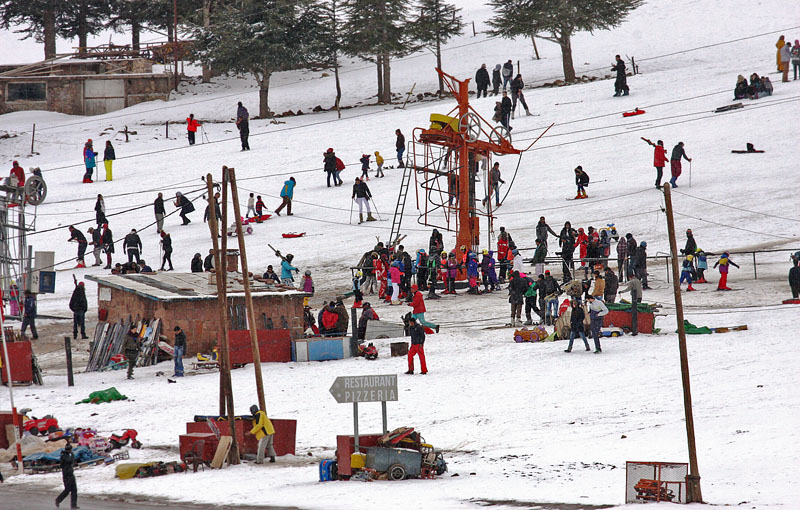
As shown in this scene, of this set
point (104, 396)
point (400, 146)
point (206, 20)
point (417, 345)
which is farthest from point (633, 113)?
point (104, 396)

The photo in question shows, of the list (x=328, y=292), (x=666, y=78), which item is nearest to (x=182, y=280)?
(x=328, y=292)

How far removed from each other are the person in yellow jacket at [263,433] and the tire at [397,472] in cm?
226

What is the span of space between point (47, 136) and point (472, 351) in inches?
1432

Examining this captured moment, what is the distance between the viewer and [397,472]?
42.3ft

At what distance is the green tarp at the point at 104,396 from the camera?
17938 mm

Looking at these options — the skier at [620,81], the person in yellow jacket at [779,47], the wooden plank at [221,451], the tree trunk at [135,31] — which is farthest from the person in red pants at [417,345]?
the tree trunk at [135,31]

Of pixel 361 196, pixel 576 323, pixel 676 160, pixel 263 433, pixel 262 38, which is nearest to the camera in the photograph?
pixel 263 433

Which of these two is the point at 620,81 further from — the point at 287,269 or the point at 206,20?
the point at 206,20

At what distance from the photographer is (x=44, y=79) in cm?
5344

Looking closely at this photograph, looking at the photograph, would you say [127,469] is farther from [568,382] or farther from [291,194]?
[291,194]

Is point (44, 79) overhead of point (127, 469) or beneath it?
overhead

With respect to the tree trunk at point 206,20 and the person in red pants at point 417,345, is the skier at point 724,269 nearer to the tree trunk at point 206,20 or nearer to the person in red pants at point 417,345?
the person in red pants at point 417,345

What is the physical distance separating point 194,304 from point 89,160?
68.0ft

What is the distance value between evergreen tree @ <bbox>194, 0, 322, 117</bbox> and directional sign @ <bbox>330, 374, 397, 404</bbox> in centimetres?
3828
